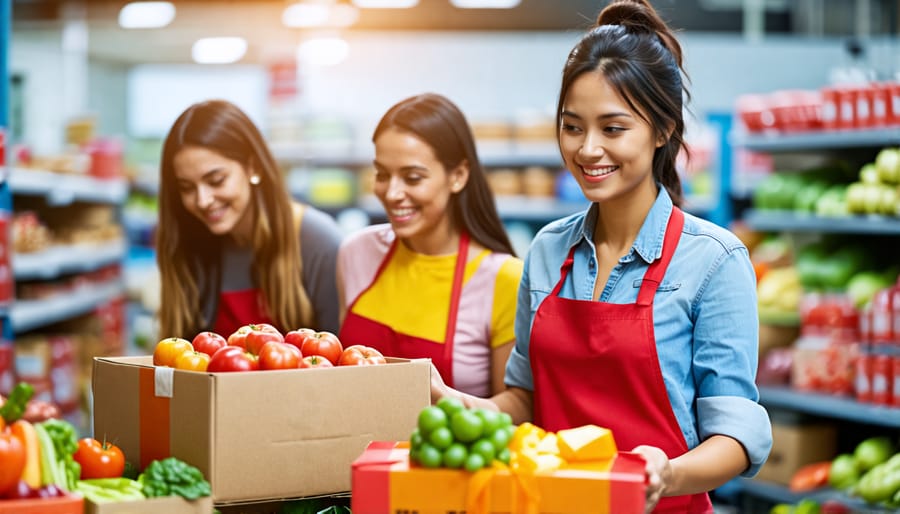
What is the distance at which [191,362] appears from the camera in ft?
6.54

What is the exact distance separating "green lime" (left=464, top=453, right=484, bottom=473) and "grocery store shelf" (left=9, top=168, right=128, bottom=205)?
185 inches

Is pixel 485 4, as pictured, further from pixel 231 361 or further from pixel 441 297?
pixel 231 361

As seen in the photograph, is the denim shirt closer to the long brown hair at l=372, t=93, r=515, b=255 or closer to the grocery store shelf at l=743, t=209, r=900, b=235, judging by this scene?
the long brown hair at l=372, t=93, r=515, b=255

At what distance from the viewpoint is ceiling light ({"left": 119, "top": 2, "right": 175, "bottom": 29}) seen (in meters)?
12.6

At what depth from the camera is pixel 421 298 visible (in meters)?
2.85

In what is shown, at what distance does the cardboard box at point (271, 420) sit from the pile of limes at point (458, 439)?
0.99 ft

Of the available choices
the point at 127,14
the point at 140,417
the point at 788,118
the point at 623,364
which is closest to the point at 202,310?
the point at 140,417

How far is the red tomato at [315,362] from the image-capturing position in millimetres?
1984

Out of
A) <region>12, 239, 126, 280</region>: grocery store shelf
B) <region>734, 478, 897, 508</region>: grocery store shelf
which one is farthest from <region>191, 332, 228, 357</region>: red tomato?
<region>12, 239, 126, 280</region>: grocery store shelf

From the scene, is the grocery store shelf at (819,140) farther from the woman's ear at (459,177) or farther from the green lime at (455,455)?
the green lime at (455,455)

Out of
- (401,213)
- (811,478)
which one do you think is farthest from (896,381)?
(401,213)

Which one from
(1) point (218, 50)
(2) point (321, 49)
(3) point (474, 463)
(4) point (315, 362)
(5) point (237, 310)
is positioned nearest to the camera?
(3) point (474, 463)

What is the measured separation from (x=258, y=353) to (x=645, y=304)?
76 centimetres

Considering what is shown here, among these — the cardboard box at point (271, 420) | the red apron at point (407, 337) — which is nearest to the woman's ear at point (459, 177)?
the red apron at point (407, 337)
